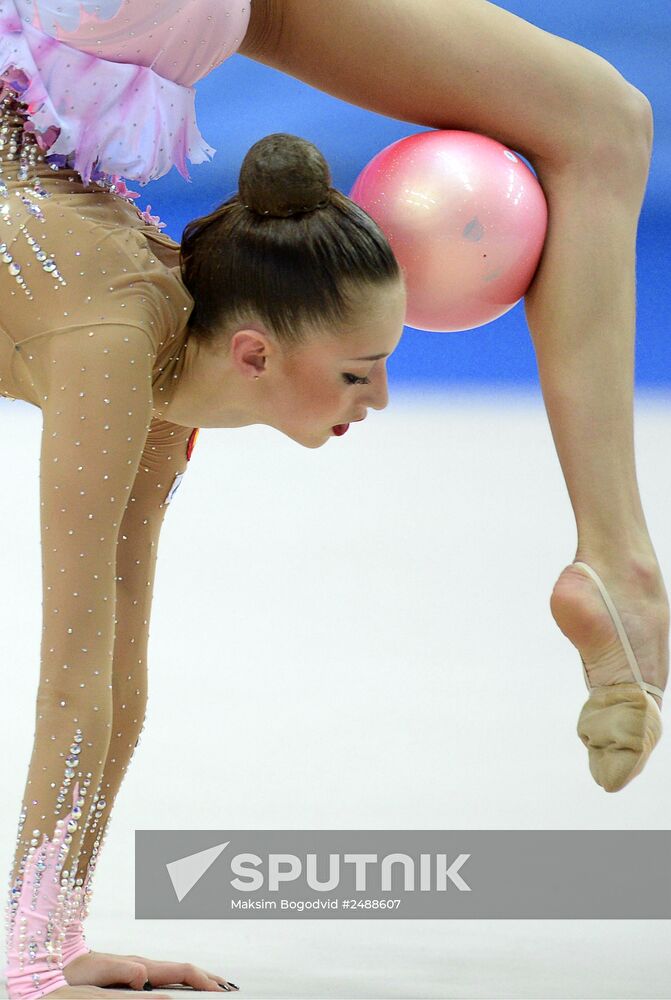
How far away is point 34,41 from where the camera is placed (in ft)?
5.46

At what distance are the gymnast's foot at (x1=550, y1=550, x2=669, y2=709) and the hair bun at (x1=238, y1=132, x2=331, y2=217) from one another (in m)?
0.51

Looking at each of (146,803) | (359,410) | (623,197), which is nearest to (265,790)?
(146,803)

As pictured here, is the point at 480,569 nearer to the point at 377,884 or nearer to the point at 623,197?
the point at 377,884

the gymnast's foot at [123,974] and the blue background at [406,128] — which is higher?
the blue background at [406,128]

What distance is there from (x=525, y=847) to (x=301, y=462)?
2.35 metres

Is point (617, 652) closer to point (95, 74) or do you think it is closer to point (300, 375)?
point (300, 375)

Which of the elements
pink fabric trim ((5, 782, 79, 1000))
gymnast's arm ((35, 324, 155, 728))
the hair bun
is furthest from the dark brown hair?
pink fabric trim ((5, 782, 79, 1000))

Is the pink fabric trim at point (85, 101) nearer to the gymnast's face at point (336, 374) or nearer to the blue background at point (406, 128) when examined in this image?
the gymnast's face at point (336, 374)

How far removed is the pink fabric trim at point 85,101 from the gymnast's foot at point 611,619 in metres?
0.67

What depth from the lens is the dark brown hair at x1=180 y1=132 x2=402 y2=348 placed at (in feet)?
5.22

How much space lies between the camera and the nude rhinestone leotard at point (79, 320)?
156cm

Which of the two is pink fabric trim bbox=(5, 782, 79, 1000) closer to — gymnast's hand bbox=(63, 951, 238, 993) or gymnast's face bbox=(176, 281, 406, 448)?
gymnast's hand bbox=(63, 951, 238, 993)

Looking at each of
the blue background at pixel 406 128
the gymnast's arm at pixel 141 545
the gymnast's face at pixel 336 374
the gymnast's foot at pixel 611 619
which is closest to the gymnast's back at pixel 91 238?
the gymnast's face at pixel 336 374

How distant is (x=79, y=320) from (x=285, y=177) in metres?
0.26
